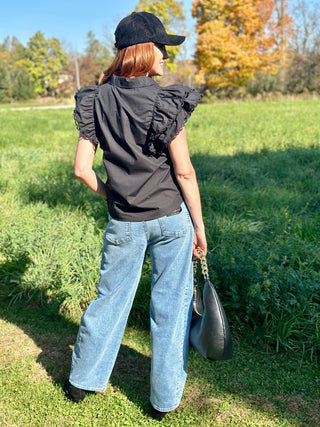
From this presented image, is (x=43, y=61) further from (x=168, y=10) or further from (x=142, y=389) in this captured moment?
(x=142, y=389)

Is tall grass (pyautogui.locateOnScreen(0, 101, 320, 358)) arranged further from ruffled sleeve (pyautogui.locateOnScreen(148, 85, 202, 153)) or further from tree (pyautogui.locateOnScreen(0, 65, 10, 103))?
tree (pyautogui.locateOnScreen(0, 65, 10, 103))

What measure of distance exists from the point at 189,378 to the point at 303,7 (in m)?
45.7

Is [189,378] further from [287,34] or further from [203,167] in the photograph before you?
[287,34]

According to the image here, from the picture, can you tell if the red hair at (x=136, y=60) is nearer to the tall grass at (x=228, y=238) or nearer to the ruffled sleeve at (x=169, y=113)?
the ruffled sleeve at (x=169, y=113)

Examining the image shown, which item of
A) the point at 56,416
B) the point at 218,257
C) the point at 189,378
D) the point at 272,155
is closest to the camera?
the point at 56,416

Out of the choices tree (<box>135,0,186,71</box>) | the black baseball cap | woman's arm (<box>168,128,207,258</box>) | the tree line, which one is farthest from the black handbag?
tree (<box>135,0,186,71</box>)

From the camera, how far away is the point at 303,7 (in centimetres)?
4081

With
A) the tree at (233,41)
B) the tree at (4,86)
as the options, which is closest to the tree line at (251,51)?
the tree at (233,41)

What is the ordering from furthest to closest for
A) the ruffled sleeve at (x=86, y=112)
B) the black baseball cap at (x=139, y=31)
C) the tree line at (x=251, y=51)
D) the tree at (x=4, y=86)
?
the tree at (x=4, y=86)
the tree line at (x=251, y=51)
the ruffled sleeve at (x=86, y=112)
the black baseball cap at (x=139, y=31)

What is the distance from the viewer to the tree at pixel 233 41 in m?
33.2

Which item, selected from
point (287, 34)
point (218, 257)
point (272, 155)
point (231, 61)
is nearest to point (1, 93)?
point (231, 61)

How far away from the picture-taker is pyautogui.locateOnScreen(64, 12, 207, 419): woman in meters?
1.91

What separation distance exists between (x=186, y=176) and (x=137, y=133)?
1.01 ft

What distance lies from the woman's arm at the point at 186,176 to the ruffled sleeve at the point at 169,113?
0.04 m
